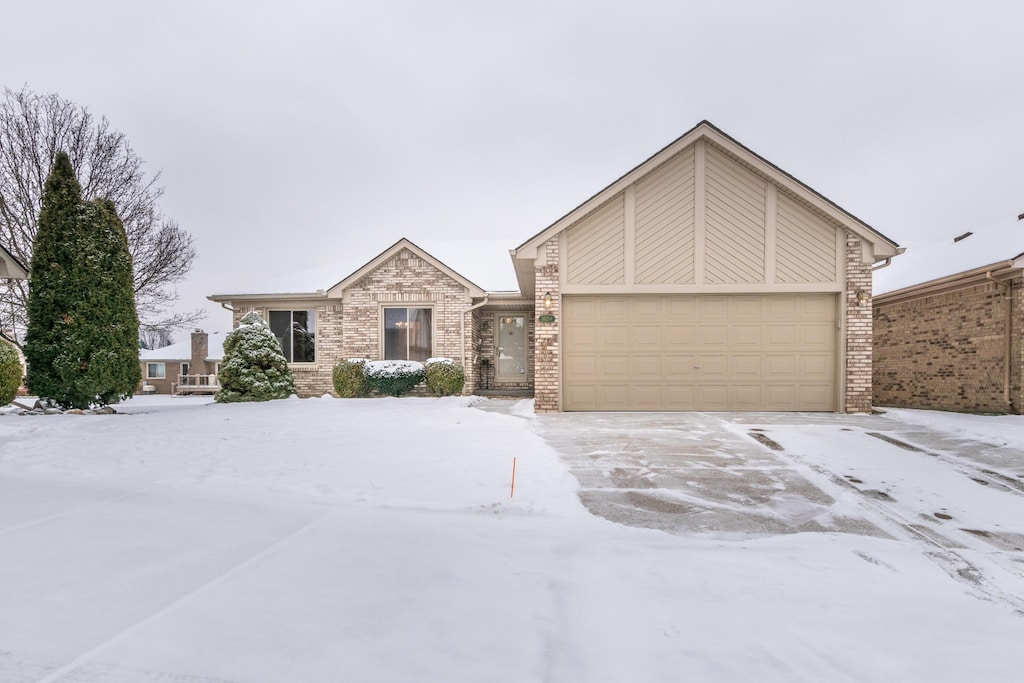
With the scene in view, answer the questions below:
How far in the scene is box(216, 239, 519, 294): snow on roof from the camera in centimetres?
1432

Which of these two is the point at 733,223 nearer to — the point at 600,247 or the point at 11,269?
the point at 600,247

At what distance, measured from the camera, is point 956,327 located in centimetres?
958

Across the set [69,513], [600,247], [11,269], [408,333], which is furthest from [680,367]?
[11,269]

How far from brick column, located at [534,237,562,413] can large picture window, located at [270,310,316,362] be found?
8153mm

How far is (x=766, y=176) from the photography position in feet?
28.5

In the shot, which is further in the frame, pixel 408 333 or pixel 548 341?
pixel 408 333

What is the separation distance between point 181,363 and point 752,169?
120 feet

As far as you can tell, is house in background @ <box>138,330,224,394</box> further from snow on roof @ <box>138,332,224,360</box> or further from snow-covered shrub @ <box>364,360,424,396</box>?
snow-covered shrub @ <box>364,360,424,396</box>

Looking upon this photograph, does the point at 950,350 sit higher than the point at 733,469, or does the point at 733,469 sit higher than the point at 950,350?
the point at 950,350

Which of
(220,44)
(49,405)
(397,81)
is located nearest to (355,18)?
(397,81)

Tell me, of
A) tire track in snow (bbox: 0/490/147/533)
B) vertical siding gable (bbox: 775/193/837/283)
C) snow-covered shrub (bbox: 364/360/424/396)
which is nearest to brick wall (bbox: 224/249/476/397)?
snow-covered shrub (bbox: 364/360/424/396)

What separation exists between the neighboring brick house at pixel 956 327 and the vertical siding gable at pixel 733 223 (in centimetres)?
432

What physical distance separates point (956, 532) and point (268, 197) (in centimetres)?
3391

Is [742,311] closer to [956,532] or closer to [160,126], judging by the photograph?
[956,532]
